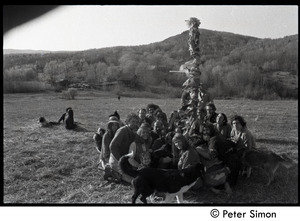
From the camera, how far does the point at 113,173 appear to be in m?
5.75

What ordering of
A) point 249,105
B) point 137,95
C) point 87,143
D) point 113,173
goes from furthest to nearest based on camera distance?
point 137,95 → point 249,105 → point 87,143 → point 113,173

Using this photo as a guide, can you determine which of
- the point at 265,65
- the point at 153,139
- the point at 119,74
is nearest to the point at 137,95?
the point at 119,74

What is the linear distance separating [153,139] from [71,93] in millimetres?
6138

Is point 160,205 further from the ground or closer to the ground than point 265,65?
closer to the ground

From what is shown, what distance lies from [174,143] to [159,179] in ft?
2.33

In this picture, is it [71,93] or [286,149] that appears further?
[71,93]

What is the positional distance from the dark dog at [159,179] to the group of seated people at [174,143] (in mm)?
208

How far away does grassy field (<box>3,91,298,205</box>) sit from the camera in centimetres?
525

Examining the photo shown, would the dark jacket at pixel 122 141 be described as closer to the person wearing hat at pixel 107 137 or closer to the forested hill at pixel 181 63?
the person wearing hat at pixel 107 137

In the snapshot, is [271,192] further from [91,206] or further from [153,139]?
[91,206]

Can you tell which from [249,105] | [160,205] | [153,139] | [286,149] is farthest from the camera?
[249,105]
